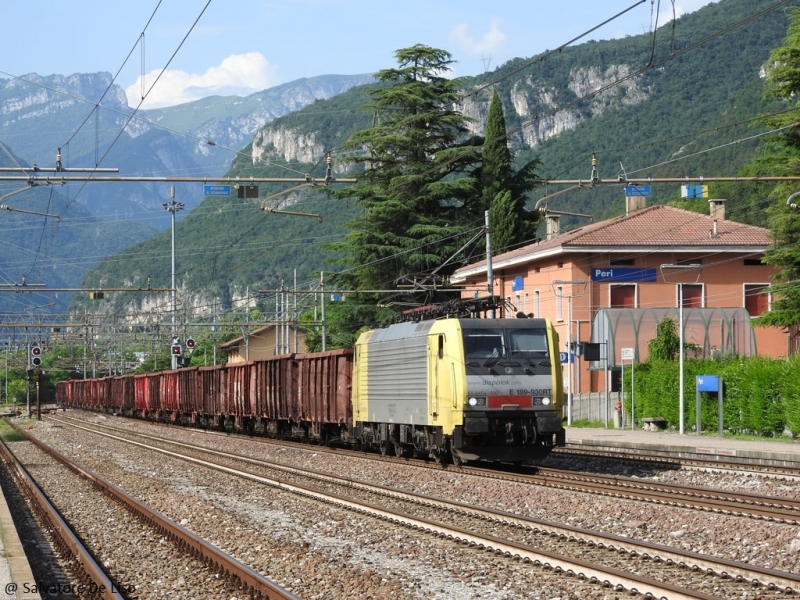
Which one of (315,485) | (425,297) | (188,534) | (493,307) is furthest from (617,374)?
(188,534)

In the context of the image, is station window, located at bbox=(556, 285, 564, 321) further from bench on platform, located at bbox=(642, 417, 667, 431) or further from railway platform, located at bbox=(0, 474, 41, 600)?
railway platform, located at bbox=(0, 474, 41, 600)

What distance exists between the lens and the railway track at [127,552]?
9.91 m

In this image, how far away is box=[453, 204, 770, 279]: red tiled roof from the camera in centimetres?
4908

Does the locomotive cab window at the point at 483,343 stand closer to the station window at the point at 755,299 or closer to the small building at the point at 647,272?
the small building at the point at 647,272

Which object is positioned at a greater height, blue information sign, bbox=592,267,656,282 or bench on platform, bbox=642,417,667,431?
blue information sign, bbox=592,267,656,282

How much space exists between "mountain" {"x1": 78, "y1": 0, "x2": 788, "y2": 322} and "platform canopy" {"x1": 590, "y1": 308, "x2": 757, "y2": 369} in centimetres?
4703

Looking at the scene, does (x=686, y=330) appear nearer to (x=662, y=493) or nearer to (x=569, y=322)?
(x=569, y=322)

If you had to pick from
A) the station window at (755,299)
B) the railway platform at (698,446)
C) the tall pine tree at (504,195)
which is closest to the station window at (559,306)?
the tall pine tree at (504,195)

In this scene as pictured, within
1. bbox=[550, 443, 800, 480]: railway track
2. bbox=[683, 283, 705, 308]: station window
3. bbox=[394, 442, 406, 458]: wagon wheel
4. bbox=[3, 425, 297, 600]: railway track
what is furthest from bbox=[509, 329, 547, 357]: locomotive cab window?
bbox=[683, 283, 705, 308]: station window

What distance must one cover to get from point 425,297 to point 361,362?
3053 centimetres

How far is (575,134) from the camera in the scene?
13788 cm

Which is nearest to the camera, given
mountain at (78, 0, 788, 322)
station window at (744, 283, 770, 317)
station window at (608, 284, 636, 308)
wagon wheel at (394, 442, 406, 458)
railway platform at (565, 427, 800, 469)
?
railway platform at (565, 427, 800, 469)

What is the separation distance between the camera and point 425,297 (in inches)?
2274

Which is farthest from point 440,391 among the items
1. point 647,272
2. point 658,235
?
point 658,235
